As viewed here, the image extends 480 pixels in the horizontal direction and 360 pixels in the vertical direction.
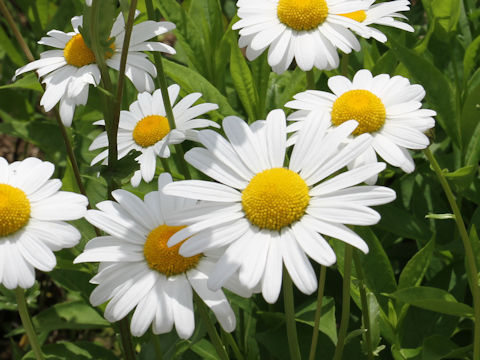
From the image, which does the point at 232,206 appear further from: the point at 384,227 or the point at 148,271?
the point at 384,227

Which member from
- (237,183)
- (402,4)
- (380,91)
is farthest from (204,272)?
(402,4)

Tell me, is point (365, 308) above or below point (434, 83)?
below

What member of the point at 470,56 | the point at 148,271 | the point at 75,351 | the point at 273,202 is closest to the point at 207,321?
the point at 148,271

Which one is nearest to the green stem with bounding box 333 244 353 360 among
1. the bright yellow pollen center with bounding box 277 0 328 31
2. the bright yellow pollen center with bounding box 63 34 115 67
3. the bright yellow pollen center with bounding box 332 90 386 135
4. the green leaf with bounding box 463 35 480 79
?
the bright yellow pollen center with bounding box 332 90 386 135

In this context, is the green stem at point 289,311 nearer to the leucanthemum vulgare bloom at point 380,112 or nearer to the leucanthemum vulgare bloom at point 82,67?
the leucanthemum vulgare bloom at point 380,112

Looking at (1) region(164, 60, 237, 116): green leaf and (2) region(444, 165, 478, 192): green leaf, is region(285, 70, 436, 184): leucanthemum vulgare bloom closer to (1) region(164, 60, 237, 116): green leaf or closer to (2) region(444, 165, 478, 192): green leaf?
(2) region(444, 165, 478, 192): green leaf

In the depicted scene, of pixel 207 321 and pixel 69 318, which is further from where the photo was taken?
pixel 69 318

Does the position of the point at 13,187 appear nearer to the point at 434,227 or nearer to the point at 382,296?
the point at 382,296
